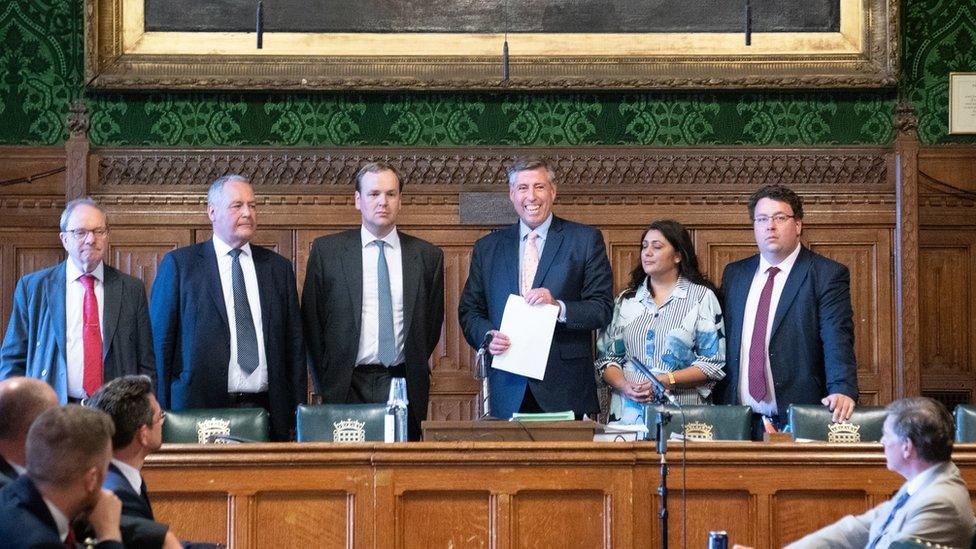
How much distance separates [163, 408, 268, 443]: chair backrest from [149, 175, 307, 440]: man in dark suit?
26.0 inches

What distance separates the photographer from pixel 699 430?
5805 millimetres

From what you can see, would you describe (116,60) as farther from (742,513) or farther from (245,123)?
(742,513)

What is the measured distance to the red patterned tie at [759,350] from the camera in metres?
6.54

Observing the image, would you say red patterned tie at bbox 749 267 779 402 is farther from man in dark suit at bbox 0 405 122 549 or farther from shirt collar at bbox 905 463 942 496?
man in dark suit at bbox 0 405 122 549

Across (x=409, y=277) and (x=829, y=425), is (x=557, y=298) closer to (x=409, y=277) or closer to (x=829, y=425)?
(x=409, y=277)

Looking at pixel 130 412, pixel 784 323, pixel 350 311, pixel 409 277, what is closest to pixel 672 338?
pixel 784 323

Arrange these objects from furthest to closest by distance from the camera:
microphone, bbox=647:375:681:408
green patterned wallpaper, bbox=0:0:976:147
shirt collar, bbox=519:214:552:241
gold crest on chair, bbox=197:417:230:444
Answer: green patterned wallpaper, bbox=0:0:976:147 < shirt collar, bbox=519:214:552:241 < gold crest on chair, bbox=197:417:230:444 < microphone, bbox=647:375:681:408

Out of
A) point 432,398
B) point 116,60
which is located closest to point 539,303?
point 432,398

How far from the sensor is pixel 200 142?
8039 mm

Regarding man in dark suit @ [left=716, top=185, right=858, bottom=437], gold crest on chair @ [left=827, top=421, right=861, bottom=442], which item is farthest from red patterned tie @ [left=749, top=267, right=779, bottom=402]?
gold crest on chair @ [left=827, top=421, right=861, bottom=442]

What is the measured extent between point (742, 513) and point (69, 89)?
4905 mm

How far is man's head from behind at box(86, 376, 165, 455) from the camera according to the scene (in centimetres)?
386

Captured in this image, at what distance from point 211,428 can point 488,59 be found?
10.5 ft

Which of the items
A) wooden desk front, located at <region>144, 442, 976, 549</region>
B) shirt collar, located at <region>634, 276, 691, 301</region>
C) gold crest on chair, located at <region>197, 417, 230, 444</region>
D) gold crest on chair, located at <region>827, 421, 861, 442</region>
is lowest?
wooden desk front, located at <region>144, 442, 976, 549</region>
